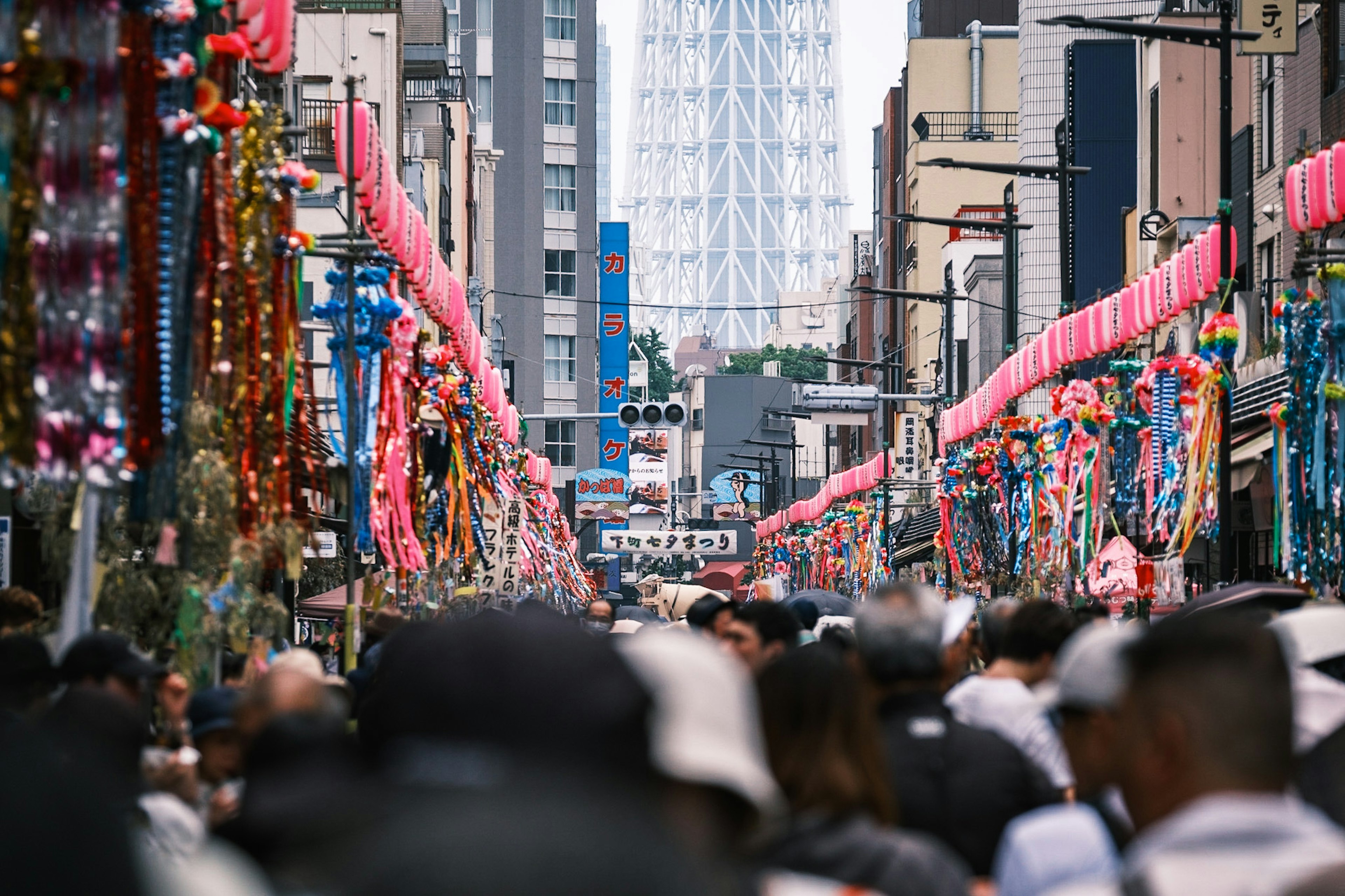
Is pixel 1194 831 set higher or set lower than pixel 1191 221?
lower

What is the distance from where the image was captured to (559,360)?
86438 millimetres

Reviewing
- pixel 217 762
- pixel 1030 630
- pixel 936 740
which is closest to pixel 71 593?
pixel 217 762

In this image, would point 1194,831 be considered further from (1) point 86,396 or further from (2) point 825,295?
(2) point 825,295

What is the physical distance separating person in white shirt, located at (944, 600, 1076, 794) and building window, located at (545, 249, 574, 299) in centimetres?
8014

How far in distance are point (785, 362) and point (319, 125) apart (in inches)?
4023

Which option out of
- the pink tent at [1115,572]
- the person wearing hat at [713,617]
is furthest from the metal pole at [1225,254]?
the person wearing hat at [713,617]

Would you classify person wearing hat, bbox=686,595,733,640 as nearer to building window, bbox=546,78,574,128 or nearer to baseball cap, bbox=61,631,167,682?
baseball cap, bbox=61,631,167,682

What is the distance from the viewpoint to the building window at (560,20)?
3457 inches

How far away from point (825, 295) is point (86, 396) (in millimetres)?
142151

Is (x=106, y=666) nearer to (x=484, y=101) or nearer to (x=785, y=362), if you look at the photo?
(x=484, y=101)

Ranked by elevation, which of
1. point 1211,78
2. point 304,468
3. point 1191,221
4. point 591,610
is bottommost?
point 591,610

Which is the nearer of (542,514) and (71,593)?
(71,593)

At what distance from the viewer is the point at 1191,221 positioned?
104 ft

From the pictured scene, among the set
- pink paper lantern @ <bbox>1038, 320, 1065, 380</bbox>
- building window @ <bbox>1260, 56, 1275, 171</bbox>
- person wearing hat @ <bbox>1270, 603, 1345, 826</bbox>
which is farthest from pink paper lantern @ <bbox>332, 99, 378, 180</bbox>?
building window @ <bbox>1260, 56, 1275, 171</bbox>
